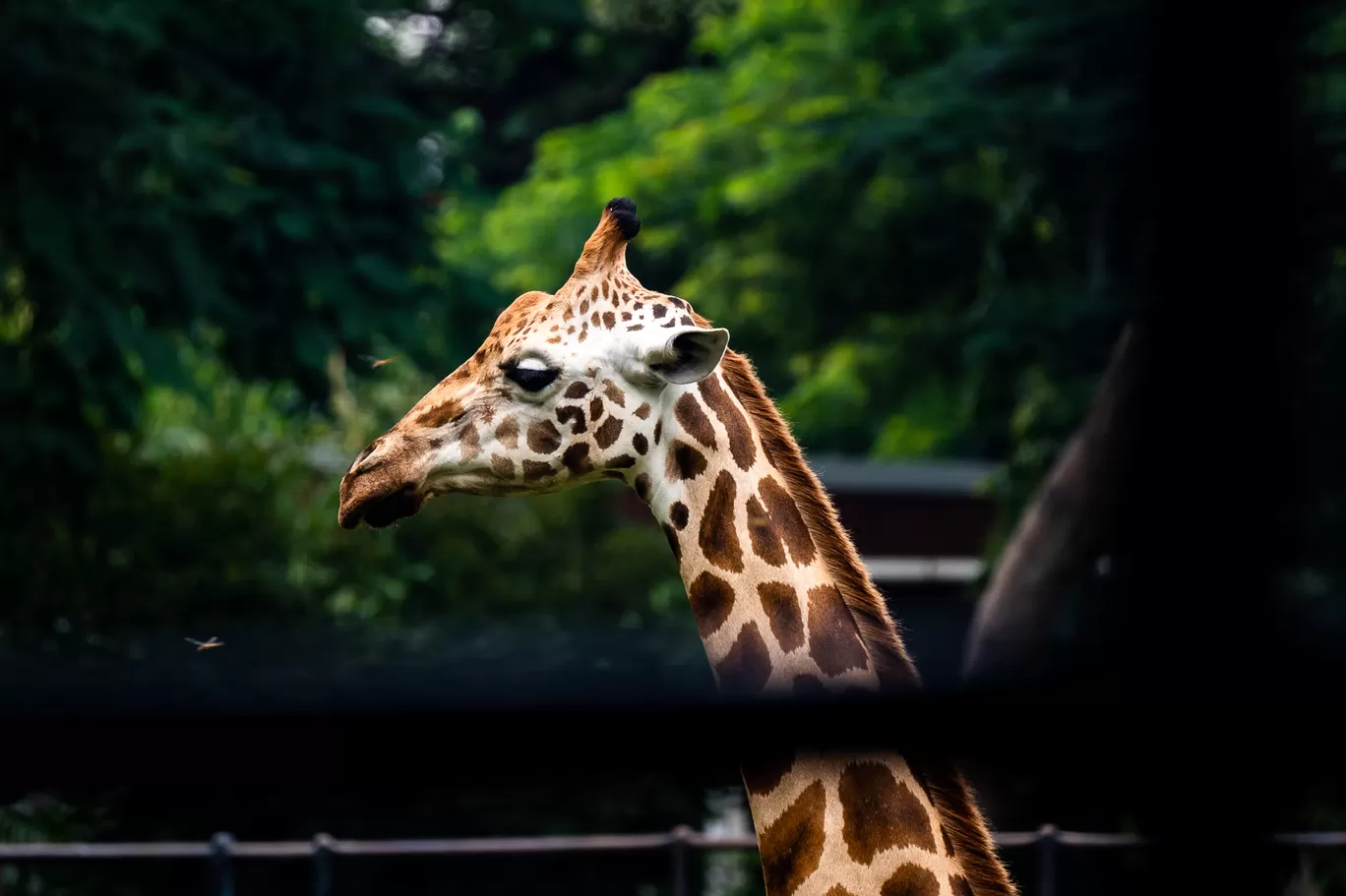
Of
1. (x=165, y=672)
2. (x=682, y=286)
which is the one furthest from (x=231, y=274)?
(x=165, y=672)

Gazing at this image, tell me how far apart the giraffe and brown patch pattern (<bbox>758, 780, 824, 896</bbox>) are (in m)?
0.02

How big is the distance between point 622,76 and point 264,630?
14993mm

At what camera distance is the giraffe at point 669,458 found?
9.98 feet

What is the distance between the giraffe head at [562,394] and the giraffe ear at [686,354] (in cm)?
4

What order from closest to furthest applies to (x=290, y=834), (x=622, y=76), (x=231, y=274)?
(x=290, y=834), (x=231, y=274), (x=622, y=76)

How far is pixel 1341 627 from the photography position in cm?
147

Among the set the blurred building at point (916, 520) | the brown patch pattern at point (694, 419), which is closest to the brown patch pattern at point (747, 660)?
the brown patch pattern at point (694, 419)

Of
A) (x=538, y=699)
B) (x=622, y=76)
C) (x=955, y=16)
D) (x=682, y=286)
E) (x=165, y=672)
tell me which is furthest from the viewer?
(x=622, y=76)

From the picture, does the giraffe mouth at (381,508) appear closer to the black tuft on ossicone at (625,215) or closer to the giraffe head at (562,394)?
the giraffe head at (562,394)

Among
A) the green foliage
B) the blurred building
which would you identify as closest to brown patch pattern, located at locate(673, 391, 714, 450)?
the green foliage

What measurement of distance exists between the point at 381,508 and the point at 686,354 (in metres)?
0.63

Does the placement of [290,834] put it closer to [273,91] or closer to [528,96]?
[273,91]

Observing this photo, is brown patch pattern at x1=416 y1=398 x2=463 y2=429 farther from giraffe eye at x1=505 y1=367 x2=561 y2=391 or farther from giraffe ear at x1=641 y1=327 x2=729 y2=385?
giraffe ear at x1=641 y1=327 x2=729 y2=385

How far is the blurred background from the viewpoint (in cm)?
877
